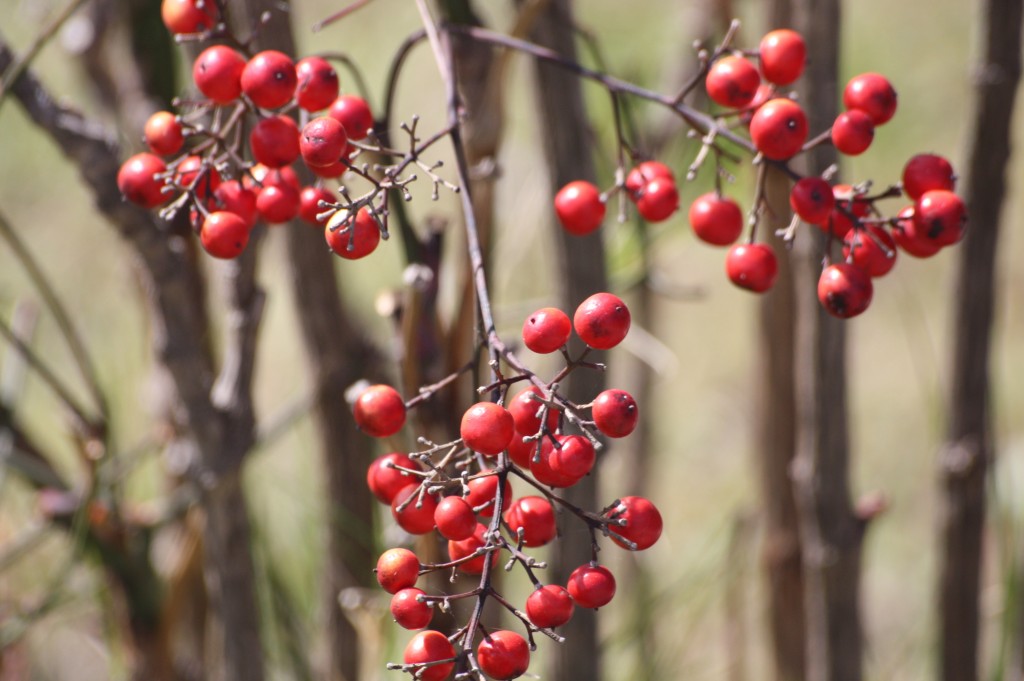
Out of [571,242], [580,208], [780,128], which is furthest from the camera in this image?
[571,242]

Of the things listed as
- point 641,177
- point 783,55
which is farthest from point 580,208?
point 783,55

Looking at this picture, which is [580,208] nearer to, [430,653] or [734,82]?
[734,82]

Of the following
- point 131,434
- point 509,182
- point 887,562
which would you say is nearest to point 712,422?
point 887,562

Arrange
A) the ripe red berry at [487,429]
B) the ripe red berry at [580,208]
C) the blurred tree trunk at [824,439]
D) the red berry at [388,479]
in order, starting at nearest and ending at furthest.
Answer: the ripe red berry at [487,429] < the red berry at [388,479] < the ripe red berry at [580,208] < the blurred tree trunk at [824,439]

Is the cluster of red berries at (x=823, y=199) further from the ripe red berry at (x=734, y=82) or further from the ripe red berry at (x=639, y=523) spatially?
the ripe red berry at (x=639, y=523)

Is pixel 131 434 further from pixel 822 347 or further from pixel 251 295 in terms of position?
pixel 822 347

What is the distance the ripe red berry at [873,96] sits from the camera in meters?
0.58

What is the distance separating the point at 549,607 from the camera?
47 cm

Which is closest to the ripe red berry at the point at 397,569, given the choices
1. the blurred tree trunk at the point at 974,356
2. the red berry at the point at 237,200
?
the red berry at the point at 237,200

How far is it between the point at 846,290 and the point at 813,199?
53mm

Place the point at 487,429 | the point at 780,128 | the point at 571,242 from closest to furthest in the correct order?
the point at 487,429 → the point at 780,128 → the point at 571,242

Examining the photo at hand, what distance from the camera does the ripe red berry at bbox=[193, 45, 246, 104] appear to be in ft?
1.88

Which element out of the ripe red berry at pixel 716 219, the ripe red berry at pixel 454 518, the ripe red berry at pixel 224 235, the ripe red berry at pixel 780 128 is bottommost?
the ripe red berry at pixel 454 518

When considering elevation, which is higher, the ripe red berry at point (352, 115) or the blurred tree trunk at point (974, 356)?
the ripe red berry at point (352, 115)
